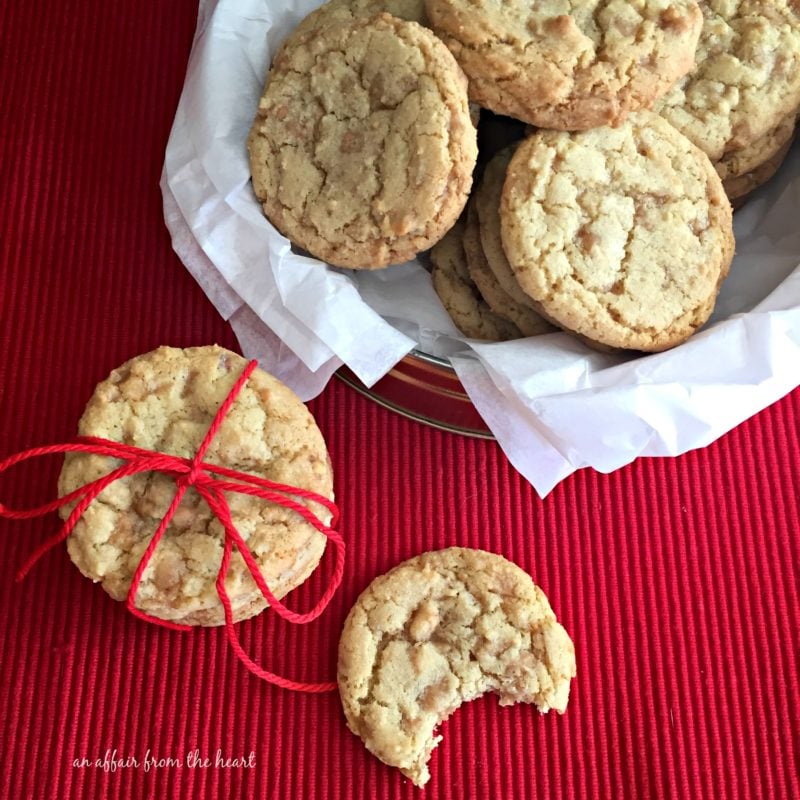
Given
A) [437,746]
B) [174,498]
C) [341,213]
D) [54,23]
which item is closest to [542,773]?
[437,746]

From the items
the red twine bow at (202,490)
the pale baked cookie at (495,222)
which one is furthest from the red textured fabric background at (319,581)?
the pale baked cookie at (495,222)

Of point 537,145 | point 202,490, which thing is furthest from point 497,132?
point 202,490

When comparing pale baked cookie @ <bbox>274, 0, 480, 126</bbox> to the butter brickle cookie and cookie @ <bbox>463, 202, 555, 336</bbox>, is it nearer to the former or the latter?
cookie @ <bbox>463, 202, 555, 336</bbox>

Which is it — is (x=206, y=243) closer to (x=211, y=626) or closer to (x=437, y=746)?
(x=211, y=626)

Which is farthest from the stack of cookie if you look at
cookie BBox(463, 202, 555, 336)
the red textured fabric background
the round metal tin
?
the red textured fabric background

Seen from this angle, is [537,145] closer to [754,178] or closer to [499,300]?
[499,300]

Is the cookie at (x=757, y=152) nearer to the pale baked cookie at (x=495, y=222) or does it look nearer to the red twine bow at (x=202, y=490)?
the pale baked cookie at (x=495, y=222)
